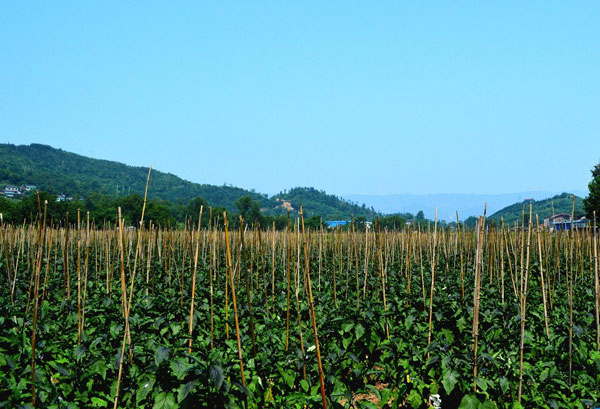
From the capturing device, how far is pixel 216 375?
11.0ft

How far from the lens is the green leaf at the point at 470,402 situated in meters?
→ 3.96

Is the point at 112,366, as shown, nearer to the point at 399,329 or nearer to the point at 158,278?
the point at 399,329

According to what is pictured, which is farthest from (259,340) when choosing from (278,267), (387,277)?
(278,267)

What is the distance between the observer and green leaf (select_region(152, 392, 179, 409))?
11.2 ft

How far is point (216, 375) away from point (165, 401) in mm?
473

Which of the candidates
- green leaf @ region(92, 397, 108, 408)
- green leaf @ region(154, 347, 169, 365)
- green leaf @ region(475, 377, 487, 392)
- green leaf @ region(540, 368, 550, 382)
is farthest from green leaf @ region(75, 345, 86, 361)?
green leaf @ region(540, 368, 550, 382)

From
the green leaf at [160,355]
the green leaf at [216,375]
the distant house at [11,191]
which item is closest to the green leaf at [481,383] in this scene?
the green leaf at [216,375]

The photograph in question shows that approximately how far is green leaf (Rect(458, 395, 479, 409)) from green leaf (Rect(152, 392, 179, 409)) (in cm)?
244

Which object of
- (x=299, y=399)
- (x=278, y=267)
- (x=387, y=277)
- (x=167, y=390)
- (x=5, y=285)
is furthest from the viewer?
(x=278, y=267)

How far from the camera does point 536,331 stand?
641cm

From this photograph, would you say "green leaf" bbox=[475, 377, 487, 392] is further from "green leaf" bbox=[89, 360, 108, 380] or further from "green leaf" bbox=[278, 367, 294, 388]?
"green leaf" bbox=[89, 360, 108, 380]

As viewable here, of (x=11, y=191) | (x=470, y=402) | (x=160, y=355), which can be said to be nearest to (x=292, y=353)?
(x=160, y=355)

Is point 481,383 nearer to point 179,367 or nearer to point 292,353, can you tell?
point 292,353

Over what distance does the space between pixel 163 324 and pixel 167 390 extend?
1870 mm
